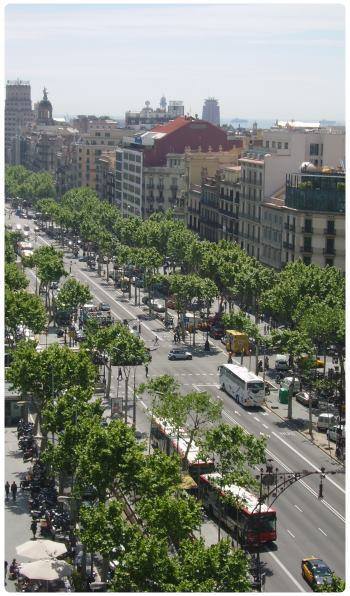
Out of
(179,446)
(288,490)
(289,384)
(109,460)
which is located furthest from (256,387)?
(109,460)

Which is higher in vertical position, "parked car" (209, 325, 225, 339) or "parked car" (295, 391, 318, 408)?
"parked car" (209, 325, 225, 339)

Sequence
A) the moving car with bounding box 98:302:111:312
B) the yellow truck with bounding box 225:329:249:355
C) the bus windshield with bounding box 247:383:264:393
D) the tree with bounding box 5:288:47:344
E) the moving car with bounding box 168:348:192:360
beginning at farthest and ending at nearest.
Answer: the moving car with bounding box 98:302:111:312 → the moving car with bounding box 168:348:192:360 → the yellow truck with bounding box 225:329:249:355 → the tree with bounding box 5:288:47:344 → the bus windshield with bounding box 247:383:264:393

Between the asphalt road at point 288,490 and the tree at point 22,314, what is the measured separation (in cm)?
957

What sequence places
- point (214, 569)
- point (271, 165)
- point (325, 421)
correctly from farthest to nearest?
point (271, 165) < point (325, 421) < point (214, 569)

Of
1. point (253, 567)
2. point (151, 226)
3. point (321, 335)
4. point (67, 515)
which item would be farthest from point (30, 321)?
point (151, 226)

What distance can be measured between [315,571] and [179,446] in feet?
59.3

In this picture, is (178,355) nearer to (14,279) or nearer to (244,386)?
(244,386)

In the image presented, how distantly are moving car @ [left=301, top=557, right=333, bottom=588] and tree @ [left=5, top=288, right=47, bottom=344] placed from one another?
49.5 m

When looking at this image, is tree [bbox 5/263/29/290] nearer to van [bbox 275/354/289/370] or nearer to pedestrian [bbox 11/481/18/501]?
van [bbox 275/354/289/370]

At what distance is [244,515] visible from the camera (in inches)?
2453

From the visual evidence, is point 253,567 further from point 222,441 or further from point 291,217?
point 291,217

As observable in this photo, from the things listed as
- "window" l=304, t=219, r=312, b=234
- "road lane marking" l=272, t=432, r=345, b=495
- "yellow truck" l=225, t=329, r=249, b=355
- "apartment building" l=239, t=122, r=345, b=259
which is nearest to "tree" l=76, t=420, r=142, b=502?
"road lane marking" l=272, t=432, r=345, b=495

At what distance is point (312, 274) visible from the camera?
11319cm

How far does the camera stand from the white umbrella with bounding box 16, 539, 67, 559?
57366 mm
